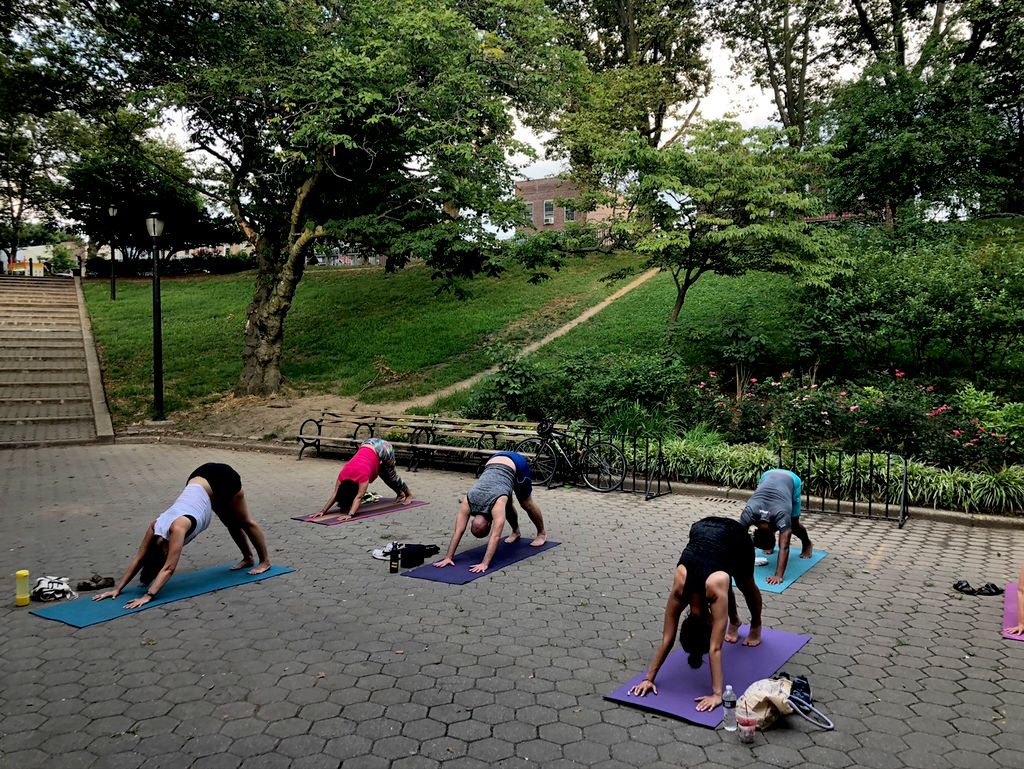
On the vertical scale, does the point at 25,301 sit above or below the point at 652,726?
above

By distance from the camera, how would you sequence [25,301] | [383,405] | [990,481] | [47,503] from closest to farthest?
1. [990,481]
2. [47,503]
3. [383,405]
4. [25,301]

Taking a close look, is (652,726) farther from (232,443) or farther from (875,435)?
(232,443)

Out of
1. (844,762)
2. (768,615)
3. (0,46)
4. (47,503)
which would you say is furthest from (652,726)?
(0,46)

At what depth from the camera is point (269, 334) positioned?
1912cm

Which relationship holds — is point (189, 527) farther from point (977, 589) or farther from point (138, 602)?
point (977, 589)

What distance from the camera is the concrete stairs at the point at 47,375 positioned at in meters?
17.1

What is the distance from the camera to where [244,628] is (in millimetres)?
5812

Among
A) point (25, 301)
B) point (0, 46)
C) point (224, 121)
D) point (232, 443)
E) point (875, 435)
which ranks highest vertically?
point (0, 46)

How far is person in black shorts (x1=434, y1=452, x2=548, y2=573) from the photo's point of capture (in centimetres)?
727

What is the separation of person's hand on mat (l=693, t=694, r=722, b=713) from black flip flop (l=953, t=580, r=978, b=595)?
3.63 metres

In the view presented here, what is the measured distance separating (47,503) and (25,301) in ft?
81.2

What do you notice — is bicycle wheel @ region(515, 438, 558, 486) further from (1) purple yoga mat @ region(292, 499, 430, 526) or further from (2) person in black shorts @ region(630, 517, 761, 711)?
(2) person in black shorts @ region(630, 517, 761, 711)

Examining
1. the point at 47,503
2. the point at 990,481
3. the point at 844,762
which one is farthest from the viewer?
the point at 47,503

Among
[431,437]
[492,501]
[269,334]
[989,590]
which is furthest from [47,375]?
[989,590]
